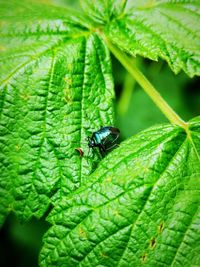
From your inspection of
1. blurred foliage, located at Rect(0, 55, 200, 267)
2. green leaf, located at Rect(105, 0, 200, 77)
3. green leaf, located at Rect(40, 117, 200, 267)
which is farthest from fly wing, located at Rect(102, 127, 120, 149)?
blurred foliage, located at Rect(0, 55, 200, 267)

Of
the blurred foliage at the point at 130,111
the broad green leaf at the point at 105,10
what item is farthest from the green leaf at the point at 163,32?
the blurred foliage at the point at 130,111

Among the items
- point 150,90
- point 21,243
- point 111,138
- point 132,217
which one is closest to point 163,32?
point 150,90

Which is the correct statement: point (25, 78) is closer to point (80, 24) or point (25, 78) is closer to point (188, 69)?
point (80, 24)

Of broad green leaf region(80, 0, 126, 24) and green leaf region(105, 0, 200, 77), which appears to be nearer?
green leaf region(105, 0, 200, 77)

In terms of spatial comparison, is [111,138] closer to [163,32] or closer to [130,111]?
[163,32]

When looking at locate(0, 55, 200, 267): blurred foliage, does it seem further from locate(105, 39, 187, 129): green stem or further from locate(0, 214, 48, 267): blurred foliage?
locate(105, 39, 187, 129): green stem


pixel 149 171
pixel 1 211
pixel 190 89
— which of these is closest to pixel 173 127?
pixel 149 171

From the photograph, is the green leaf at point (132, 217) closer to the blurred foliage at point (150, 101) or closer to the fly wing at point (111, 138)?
the fly wing at point (111, 138)
